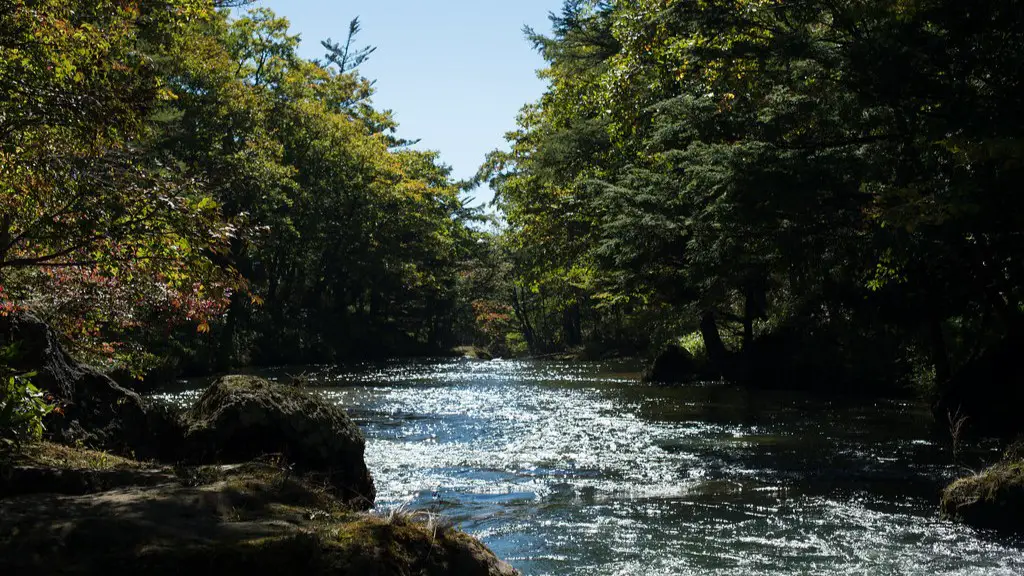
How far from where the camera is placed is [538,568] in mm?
6578

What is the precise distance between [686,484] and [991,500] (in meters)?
3.23

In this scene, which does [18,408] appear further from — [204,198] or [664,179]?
[664,179]

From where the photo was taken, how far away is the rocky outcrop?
762cm

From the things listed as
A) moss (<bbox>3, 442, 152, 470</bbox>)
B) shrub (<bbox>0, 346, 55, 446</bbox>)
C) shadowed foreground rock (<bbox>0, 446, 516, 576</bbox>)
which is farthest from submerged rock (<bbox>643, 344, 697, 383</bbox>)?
shadowed foreground rock (<bbox>0, 446, 516, 576</bbox>)

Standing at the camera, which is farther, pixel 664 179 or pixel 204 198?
pixel 664 179

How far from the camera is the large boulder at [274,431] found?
729 cm

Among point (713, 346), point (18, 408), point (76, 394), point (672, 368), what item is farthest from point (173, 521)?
point (713, 346)

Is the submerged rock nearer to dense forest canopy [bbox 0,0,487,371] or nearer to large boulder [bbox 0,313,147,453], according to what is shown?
dense forest canopy [bbox 0,0,487,371]

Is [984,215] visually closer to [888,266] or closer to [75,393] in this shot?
[888,266]

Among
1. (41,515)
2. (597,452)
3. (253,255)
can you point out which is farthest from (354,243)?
(41,515)

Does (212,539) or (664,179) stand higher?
(664,179)

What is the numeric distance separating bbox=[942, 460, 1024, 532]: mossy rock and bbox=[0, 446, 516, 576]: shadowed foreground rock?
5559 mm

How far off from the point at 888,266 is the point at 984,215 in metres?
2.11

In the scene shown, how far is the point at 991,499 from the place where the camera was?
7.77 meters
